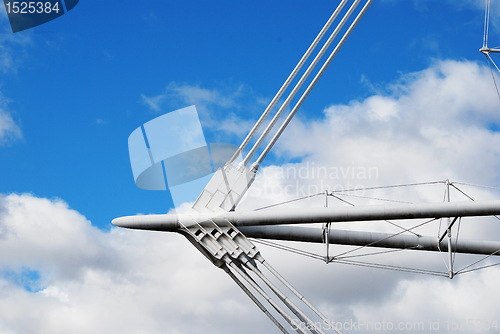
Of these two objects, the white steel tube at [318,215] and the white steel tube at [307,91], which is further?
the white steel tube at [307,91]

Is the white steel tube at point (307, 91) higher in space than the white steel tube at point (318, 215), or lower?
higher

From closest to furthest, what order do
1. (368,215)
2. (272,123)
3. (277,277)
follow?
(368,215) → (277,277) → (272,123)

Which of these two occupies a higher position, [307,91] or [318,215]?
[307,91]

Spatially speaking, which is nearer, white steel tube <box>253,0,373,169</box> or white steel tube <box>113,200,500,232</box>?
white steel tube <box>113,200,500,232</box>

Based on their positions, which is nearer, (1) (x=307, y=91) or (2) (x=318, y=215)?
(2) (x=318, y=215)

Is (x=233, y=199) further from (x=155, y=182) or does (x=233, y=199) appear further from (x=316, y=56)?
(x=316, y=56)

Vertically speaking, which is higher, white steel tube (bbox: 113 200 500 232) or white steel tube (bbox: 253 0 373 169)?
white steel tube (bbox: 253 0 373 169)

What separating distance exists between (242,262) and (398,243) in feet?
18.5

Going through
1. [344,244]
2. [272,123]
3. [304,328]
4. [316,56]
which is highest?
[316,56]

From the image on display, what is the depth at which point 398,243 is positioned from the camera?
25203 millimetres

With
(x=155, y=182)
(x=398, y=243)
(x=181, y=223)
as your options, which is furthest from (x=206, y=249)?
(x=398, y=243)

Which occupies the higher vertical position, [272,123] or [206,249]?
[272,123]

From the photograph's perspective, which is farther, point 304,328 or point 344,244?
point 344,244

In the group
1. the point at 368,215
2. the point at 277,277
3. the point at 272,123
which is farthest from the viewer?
the point at 272,123
